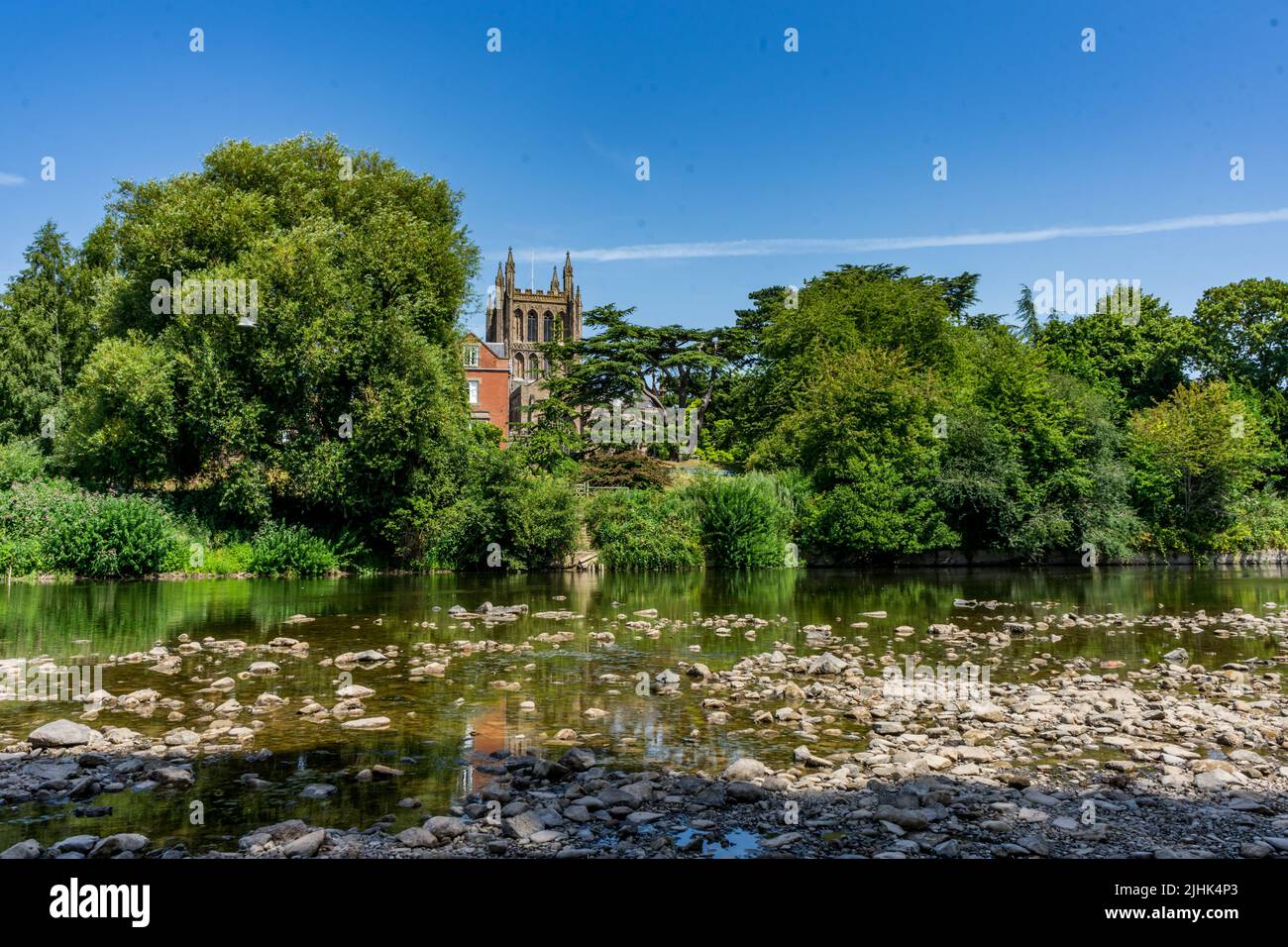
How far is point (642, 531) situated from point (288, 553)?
16065 mm

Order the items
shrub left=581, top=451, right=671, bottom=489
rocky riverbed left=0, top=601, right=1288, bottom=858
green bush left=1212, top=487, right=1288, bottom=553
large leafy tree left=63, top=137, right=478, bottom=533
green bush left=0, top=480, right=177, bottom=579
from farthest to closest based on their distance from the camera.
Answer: green bush left=1212, top=487, right=1288, bottom=553, shrub left=581, top=451, right=671, bottom=489, large leafy tree left=63, top=137, right=478, bottom=533, green bush left=0, top=480, right=177, bottom=579, rocky riverbed left=0, top=601, right=1288, bottom=858

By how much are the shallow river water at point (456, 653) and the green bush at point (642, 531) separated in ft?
21.2

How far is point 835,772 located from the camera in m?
8.32

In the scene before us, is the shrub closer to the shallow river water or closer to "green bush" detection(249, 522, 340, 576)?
the shallow river water

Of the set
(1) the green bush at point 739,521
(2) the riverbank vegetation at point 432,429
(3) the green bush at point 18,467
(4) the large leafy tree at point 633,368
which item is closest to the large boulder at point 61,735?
(2) the riverbank vegetation at point 432,429

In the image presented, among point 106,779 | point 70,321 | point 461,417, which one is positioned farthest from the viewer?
point 70,321

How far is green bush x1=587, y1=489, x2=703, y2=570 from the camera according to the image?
42500 mm

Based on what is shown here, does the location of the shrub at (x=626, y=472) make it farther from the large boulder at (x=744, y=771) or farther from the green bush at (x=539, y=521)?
the large boulder at (x=744, y=771)

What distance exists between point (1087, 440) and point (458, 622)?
37753 millimetres

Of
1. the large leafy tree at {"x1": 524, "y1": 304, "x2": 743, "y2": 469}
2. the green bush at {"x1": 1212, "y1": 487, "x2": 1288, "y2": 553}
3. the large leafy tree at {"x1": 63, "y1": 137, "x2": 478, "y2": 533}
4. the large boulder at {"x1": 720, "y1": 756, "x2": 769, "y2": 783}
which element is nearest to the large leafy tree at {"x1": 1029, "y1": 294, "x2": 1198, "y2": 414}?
the green bush at {"x1": 1212, "y1": 487, "x2": 1288, "y2": 553}

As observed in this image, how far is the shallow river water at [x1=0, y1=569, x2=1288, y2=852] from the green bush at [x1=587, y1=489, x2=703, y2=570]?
645 cm

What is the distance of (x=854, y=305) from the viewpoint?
59.4 meters

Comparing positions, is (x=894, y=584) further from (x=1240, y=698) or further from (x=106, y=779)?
(x=106, y=779)
